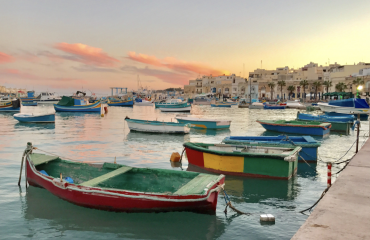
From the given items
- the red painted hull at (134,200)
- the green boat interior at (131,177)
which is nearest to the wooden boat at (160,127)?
the green boat interior at (131,177)

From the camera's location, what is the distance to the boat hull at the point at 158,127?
29.3m

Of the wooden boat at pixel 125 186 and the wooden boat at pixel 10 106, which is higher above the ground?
the wooden boat at pixel 10 106

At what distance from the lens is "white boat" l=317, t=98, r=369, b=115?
4644 centimetres

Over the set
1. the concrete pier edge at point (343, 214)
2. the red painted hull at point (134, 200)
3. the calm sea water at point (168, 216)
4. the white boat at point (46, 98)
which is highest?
the white boat at point (46, 98)

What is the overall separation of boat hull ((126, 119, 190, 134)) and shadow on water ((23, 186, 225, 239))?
19.6m

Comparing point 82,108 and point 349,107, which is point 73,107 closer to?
point 82,108

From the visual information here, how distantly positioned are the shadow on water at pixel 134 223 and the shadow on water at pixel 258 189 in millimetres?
2484

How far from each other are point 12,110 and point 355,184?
2555 inches

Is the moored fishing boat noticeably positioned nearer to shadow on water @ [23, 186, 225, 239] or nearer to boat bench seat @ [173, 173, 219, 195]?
boat bench seat @ [173, 173, 219, 195]

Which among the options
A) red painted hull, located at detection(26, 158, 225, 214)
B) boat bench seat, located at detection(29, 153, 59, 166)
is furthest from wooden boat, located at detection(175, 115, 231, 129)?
red painted hull, located at detection(26, 158, 225, 214)

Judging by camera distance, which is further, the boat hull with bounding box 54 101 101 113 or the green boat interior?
the boat hull with bounding box 54 101 101 113

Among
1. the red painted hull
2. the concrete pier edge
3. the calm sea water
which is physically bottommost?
the calm sea water

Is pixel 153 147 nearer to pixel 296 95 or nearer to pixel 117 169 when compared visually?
pixel 117 169

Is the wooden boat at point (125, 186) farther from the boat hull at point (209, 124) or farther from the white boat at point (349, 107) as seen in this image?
the white boat at point (349, 107)
